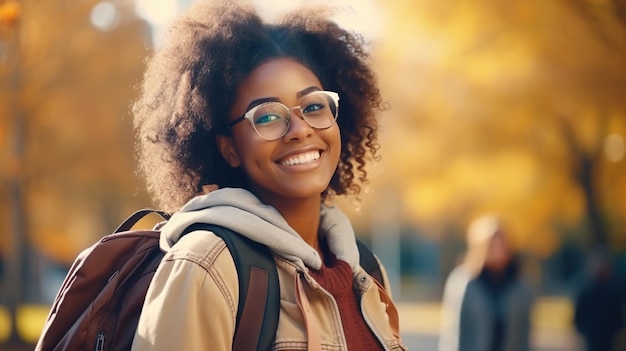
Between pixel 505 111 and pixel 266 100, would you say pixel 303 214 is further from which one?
pixel 505 111

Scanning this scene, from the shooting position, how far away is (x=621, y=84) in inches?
537

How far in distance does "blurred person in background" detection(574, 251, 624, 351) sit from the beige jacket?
8301 millimetres

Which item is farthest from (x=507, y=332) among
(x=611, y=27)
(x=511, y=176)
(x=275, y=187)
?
(x=511, y=176)

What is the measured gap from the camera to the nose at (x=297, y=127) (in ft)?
9.65

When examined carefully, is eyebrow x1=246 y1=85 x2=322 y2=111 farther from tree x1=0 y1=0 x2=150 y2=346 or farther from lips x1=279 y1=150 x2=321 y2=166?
tree x1=0 y1=0 x2=150 y2=346

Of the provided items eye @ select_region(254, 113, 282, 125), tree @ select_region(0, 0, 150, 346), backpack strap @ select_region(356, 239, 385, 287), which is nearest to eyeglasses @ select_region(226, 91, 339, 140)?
eye @ select_region(254, 113, 282, 125)

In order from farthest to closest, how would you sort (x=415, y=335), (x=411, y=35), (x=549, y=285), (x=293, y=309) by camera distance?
1. (x=549, y=285)
2. (x=415, y=335)
3. (x=411, y=35)
4. (x=293, y=309)

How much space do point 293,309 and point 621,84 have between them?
11835 mm

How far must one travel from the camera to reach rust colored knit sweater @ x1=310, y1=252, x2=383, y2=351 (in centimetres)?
294

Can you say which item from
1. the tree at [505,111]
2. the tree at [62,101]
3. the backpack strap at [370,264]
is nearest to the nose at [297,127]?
the backpack strap at [370,264]

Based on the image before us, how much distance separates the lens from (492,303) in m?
8.01

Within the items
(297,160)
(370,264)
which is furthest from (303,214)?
(370,264)

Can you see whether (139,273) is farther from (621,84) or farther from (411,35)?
(411,35)

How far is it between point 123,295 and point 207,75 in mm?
729
